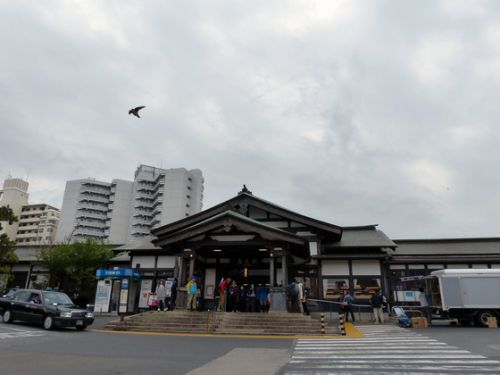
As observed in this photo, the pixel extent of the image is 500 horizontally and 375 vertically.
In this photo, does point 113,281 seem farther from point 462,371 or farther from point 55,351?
point 462,371

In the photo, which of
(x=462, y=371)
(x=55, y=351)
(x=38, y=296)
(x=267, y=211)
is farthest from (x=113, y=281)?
(x=462, y=371)

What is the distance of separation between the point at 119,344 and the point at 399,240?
870 inches

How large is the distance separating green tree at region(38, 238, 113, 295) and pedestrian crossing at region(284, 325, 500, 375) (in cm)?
2496

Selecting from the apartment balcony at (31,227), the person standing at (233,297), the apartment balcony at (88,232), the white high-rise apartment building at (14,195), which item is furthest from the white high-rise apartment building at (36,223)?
the person standing at (233,297)

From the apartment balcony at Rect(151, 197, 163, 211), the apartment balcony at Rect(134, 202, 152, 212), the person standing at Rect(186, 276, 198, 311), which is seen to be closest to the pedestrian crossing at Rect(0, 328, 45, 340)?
the person standing at Rect(186, 276, 198, 311)

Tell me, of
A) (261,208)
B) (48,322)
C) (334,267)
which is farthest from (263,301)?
(48,322)

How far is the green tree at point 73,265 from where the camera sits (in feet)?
103

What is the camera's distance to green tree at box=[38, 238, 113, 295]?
31328 millimetres

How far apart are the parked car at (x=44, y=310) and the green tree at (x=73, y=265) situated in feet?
49.8

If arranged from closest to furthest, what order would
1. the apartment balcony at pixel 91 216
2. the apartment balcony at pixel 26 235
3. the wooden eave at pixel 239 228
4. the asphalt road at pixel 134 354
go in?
A: the asphalt road at pixel 134 354, the wooden eave at pixel 239 228, the apartment balcony at pixel 91 216, the apartment balcony at pixel 26 235

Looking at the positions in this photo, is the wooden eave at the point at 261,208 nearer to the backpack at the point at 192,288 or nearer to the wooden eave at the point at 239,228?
the wooden eave at the point at 239,228

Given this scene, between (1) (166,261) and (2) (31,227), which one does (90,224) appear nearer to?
(2) (31,227)

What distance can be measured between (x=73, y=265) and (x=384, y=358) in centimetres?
2955

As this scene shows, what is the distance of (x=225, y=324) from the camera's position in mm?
15641
